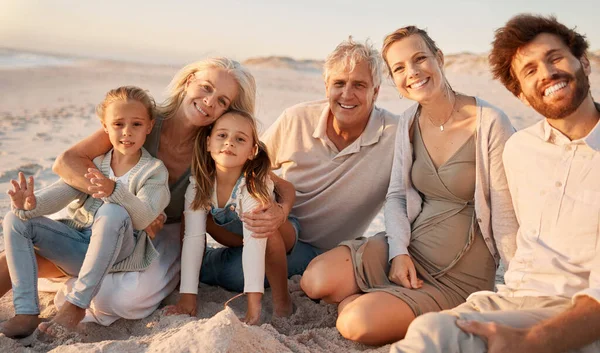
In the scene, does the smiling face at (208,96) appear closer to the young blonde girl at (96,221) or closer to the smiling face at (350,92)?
the young blonde girl at (96,221)

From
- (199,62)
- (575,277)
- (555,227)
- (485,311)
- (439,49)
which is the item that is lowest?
(485,311)

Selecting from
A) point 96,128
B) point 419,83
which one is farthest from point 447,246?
point 96,128

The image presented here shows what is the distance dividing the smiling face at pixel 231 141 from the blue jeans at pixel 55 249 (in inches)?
25.3

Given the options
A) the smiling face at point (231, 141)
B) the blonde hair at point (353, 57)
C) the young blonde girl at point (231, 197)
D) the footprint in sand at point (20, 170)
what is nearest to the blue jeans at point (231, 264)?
the young blonde girl at point (231, 197)

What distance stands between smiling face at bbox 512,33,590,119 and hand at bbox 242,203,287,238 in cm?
148

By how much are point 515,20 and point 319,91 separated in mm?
15306

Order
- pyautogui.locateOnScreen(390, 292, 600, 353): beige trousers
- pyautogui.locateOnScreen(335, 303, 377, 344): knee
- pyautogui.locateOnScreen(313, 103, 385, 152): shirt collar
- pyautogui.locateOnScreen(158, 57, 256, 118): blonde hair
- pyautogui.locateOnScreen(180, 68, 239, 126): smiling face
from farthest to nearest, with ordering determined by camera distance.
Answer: pyautogui.locateOnScreen(313, 103, 385, 152): shirt collar
pyautogui.locateOnScreen(158, 57, 256, 118): blonde hair
pyautogui.locateOnScreen(180, 68, 239, 126): smiling face
pyautogui.locateOnScreen(335, 303, 377, 344): knee
pyautogui.locateOnScreen(390, 292, 600, 353): beige trousers

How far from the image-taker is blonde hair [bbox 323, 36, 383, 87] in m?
3.62

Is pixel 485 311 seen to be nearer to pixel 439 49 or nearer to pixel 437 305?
pixel 437 305

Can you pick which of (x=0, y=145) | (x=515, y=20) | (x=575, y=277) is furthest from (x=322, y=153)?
(x=0, y=145)

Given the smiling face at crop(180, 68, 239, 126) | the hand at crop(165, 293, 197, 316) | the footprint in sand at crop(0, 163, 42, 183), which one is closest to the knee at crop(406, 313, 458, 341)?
the hand at crop(165, 293, 197, 316)

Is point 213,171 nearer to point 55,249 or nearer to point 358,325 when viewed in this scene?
point 55,249

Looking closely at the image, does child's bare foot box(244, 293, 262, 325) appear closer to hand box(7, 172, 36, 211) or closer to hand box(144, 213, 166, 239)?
hand box(144, 213, 166, 239)

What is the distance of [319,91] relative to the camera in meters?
18.0
